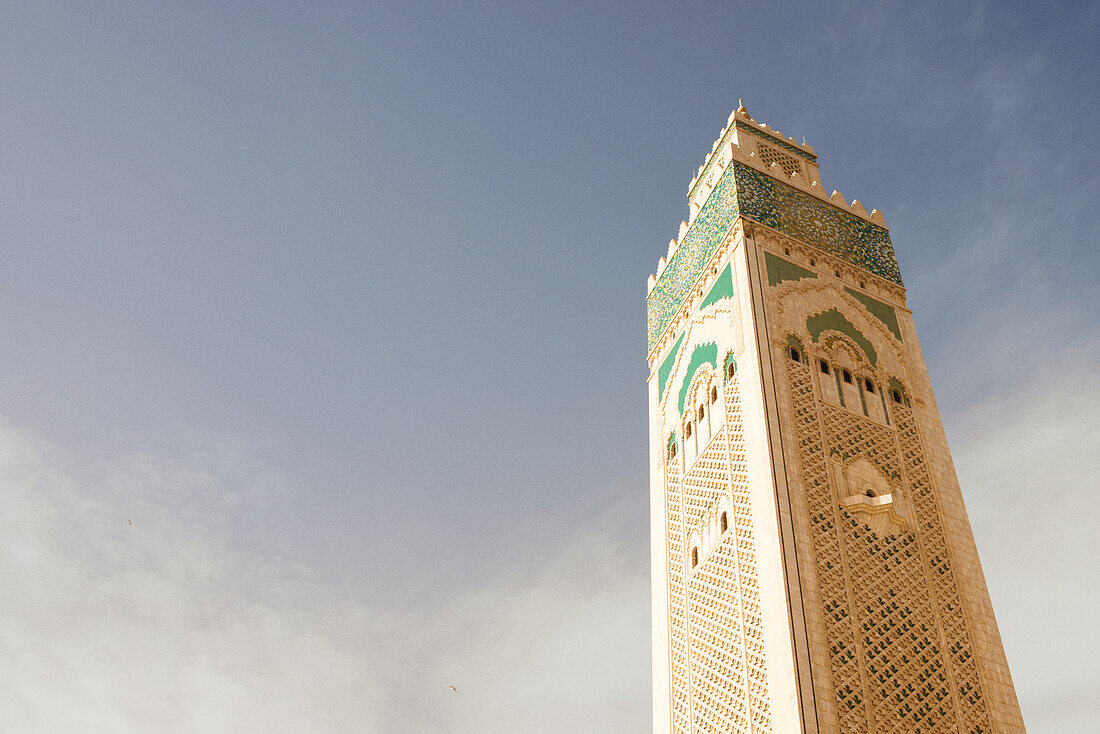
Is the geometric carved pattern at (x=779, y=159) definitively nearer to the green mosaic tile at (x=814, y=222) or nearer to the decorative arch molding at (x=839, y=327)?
the green mosaic tile at (x=814, y=222)

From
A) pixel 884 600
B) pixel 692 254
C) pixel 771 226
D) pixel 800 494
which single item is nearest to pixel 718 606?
pixel 800 494

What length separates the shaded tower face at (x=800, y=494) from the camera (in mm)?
7098

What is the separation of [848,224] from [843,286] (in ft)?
3.80

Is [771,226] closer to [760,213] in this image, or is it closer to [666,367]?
[760,213]

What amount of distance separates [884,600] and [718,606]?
1.31 m

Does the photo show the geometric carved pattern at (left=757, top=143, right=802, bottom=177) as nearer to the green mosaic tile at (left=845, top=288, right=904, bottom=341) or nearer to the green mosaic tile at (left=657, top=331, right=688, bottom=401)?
the green mosaic tile at (left=845, top=288, right=904, bottom=341)

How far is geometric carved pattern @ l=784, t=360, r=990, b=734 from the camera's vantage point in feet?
22.8

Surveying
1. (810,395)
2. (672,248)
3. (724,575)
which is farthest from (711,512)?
(672,248)

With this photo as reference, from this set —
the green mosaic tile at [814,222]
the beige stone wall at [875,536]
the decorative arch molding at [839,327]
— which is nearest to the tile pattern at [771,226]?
the green mosaic tile at [814,222]

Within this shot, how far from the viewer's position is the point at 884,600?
24.7ft

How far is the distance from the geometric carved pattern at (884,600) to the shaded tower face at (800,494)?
15mm

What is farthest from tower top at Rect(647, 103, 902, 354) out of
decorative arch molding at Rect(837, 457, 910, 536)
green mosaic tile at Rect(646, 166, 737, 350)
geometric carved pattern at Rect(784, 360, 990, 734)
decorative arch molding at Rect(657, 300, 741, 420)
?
decorative arch molding at Rect(837, 457, 910, 536)

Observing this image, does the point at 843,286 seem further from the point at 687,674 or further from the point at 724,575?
the point at 687,674

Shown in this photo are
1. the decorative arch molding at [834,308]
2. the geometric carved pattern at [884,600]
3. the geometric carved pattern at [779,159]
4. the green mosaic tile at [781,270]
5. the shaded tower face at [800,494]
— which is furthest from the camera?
the geometric carved pattern at [779,159]
